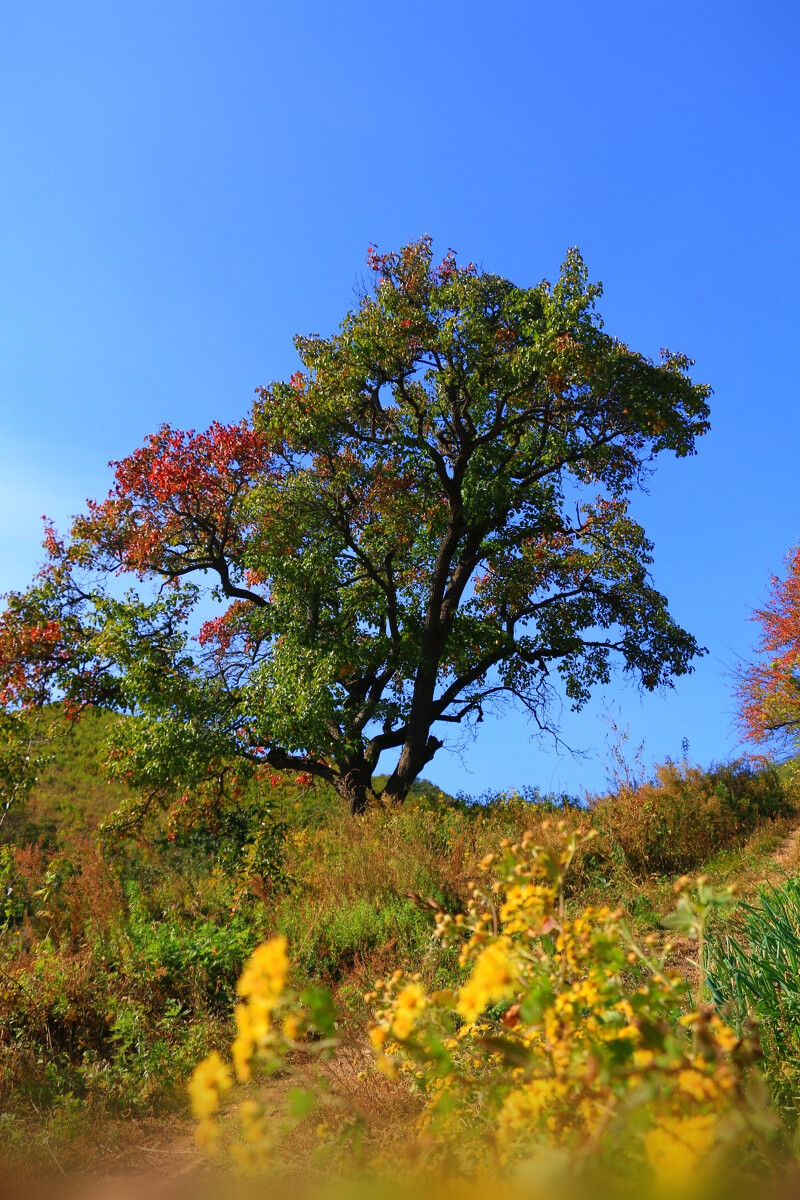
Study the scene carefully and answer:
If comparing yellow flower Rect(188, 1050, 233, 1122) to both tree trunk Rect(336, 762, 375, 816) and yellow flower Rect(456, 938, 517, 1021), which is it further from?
tree trunk Rect(336, 762, 375, 816)

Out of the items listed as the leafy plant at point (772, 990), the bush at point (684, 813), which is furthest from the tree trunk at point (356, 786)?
the leafy plant at point (772, 990)

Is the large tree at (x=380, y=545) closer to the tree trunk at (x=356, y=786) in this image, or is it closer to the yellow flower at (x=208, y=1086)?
the tree trunk at (x=356, y=786)

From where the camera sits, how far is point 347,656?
12234mm

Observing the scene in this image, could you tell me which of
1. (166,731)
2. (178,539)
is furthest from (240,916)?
(178,539)

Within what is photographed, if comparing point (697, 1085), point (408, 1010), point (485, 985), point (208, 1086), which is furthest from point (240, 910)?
point (697, 1085)

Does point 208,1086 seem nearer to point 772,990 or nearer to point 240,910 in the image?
point 772,990

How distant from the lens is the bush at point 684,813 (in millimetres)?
8555

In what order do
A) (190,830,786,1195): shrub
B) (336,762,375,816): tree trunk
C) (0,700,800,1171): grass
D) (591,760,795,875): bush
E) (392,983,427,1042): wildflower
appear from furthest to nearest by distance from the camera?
(336,762,375,816): tree trunk, (591,760,795,875): bush, (0,700,800,1171): grass, (392,983,427,1042): wildflower, (190,830,786,1195): shrub

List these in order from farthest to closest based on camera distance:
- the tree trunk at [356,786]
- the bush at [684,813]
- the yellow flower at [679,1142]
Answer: the tree trunk at [356,786] < the bush at [684,813] < the yellow flower at [679,1142]

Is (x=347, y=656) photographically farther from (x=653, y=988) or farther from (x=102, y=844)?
(x=653, y=988)

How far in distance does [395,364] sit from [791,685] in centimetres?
942

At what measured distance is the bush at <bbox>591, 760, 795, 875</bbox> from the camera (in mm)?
8555

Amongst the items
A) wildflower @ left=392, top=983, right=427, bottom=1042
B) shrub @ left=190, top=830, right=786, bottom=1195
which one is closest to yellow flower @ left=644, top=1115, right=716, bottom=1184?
shrub @ left=190, top=830, right=786, bottom=1195

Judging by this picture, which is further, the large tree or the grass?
the large tree
